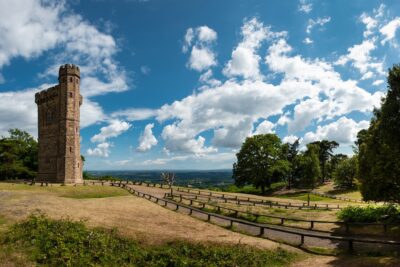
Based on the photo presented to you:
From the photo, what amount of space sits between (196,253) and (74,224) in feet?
32.3

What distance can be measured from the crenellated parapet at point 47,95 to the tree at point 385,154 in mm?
53743

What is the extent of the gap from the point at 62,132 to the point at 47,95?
1072cm

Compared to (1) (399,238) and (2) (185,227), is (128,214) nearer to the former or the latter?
(2) (185,227)

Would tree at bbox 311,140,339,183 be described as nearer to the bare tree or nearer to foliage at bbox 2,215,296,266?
the bare tree

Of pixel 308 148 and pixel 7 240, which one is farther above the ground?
pixel 308 148

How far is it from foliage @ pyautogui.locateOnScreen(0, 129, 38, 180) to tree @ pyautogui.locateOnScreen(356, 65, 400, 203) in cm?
6723

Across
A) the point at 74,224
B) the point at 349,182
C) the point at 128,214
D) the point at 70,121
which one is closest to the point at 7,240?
the point at 74,224

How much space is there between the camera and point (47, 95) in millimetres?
58781

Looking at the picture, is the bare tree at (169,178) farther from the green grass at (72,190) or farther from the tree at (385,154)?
the tree at (385,154)

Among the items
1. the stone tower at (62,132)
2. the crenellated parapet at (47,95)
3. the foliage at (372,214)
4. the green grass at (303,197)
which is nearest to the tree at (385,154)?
the foliage at (372,214)

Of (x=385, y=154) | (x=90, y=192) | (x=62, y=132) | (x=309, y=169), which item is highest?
(x=62, y=132)

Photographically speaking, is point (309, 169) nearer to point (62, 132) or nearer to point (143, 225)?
point (62, 132)

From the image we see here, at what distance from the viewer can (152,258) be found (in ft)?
58.9

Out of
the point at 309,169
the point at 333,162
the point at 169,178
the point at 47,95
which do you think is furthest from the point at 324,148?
the point at 47,95
